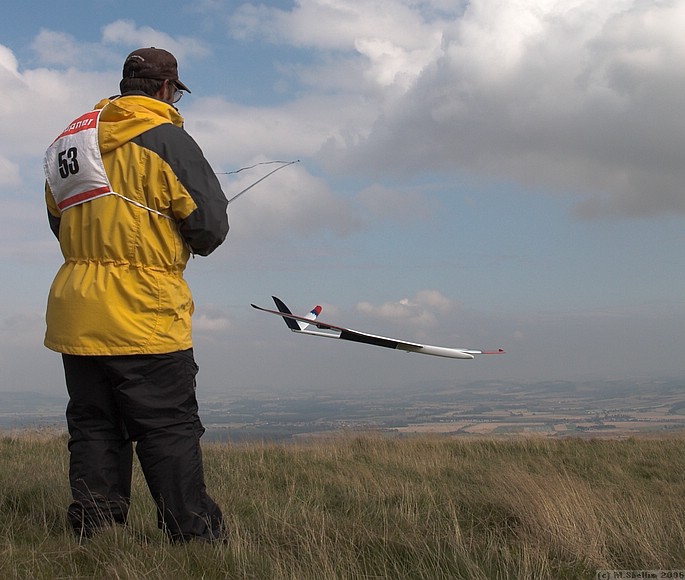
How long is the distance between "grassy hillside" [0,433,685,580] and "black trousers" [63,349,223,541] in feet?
0.47

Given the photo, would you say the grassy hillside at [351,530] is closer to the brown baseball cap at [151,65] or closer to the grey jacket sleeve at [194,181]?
the grey jacket sleeve at [194,181]

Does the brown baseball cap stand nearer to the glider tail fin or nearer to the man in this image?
the man

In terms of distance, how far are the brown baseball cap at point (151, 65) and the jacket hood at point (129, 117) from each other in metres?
0.13

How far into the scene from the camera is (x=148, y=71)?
316 centimetres

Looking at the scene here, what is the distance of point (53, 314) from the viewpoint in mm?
2967

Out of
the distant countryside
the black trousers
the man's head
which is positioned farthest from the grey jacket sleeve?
the distant countryside

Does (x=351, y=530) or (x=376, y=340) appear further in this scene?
(x=376, y=340)

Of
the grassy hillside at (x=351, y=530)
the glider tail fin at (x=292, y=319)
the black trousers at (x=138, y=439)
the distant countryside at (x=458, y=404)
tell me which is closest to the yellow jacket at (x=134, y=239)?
the black trousers at (x=138, y=439)

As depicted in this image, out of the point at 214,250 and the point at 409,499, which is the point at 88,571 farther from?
the point at 409,499

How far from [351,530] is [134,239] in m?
1.69

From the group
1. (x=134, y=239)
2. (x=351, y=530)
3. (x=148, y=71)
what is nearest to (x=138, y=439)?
(x=134, y=239)

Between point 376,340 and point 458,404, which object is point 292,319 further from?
point 458,404

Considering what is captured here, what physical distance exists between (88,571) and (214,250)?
147cm

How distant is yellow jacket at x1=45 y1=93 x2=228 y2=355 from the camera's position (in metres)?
2.85
